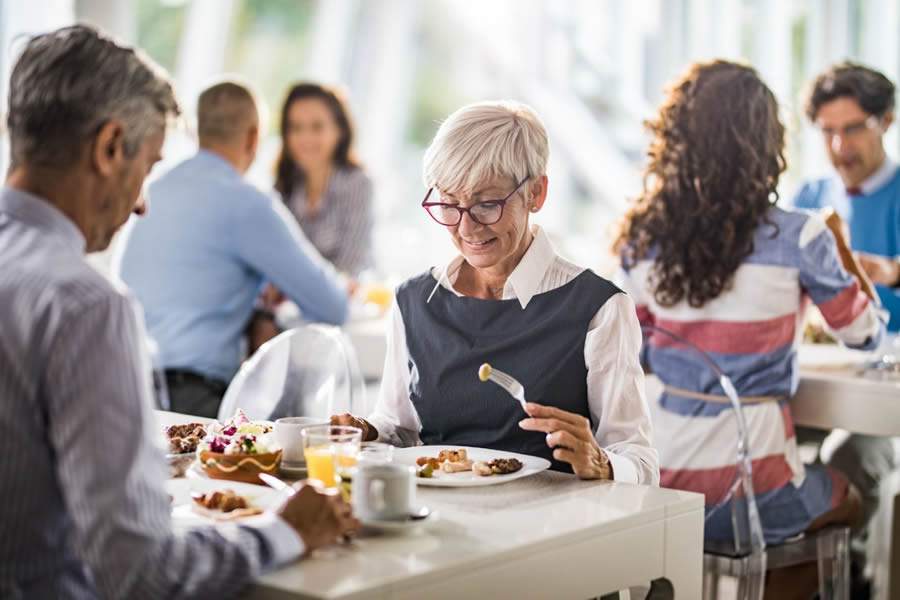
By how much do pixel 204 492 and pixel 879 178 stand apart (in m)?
2.76

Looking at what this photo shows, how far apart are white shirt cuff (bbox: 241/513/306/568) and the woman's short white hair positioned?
0.82 metres

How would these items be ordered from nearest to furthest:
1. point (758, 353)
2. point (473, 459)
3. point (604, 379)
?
point (473, 459), point (604, 379), point (758, 353)

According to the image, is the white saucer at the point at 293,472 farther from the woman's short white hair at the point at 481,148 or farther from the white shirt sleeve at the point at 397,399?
the woman's short white hair at the point at 481,148

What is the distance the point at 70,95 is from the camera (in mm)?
1462

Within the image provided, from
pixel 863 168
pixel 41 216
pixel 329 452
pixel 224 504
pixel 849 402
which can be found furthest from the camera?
pixel 863 168

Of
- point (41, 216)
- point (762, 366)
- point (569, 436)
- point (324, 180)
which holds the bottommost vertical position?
point (762, 366)

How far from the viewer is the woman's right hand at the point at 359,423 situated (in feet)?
7.04

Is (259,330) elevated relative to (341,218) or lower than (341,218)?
lower

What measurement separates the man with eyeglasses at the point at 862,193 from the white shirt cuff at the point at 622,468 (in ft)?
5.65

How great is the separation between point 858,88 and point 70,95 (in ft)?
9.16

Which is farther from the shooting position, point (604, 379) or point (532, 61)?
point (532, 61)

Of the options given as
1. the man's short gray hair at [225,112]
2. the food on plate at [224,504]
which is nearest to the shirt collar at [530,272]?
the food on plate at [224,504]

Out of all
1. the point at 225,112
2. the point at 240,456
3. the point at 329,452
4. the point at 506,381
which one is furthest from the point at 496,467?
the point at 225,112

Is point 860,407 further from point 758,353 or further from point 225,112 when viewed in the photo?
point 225,112
